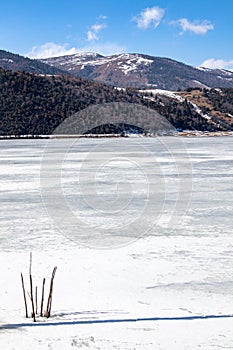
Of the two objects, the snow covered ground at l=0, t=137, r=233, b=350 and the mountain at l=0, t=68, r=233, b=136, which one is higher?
the mountain at l=0, t=68, r=233, b=136

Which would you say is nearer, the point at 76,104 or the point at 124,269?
the point at 124,269

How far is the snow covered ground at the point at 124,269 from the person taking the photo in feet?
19.3

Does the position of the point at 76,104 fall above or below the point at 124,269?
above

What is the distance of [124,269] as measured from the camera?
8477 mm

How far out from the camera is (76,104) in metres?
104

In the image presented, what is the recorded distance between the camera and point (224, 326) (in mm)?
6078

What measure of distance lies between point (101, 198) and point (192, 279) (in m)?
8.20

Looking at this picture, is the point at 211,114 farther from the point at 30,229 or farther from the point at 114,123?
the point at 30,229

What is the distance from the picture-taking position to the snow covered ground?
5.88m

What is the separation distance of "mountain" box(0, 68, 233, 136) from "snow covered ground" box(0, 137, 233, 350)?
68.9 meters

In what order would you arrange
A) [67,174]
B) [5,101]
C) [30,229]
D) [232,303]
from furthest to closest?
[5,101] → [67,174] → [30,229] → [232,303]

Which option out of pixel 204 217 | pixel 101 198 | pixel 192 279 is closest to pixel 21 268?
pixel 192 279

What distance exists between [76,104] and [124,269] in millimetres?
96953

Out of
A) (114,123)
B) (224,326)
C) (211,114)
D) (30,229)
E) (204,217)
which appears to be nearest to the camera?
(224,326)
